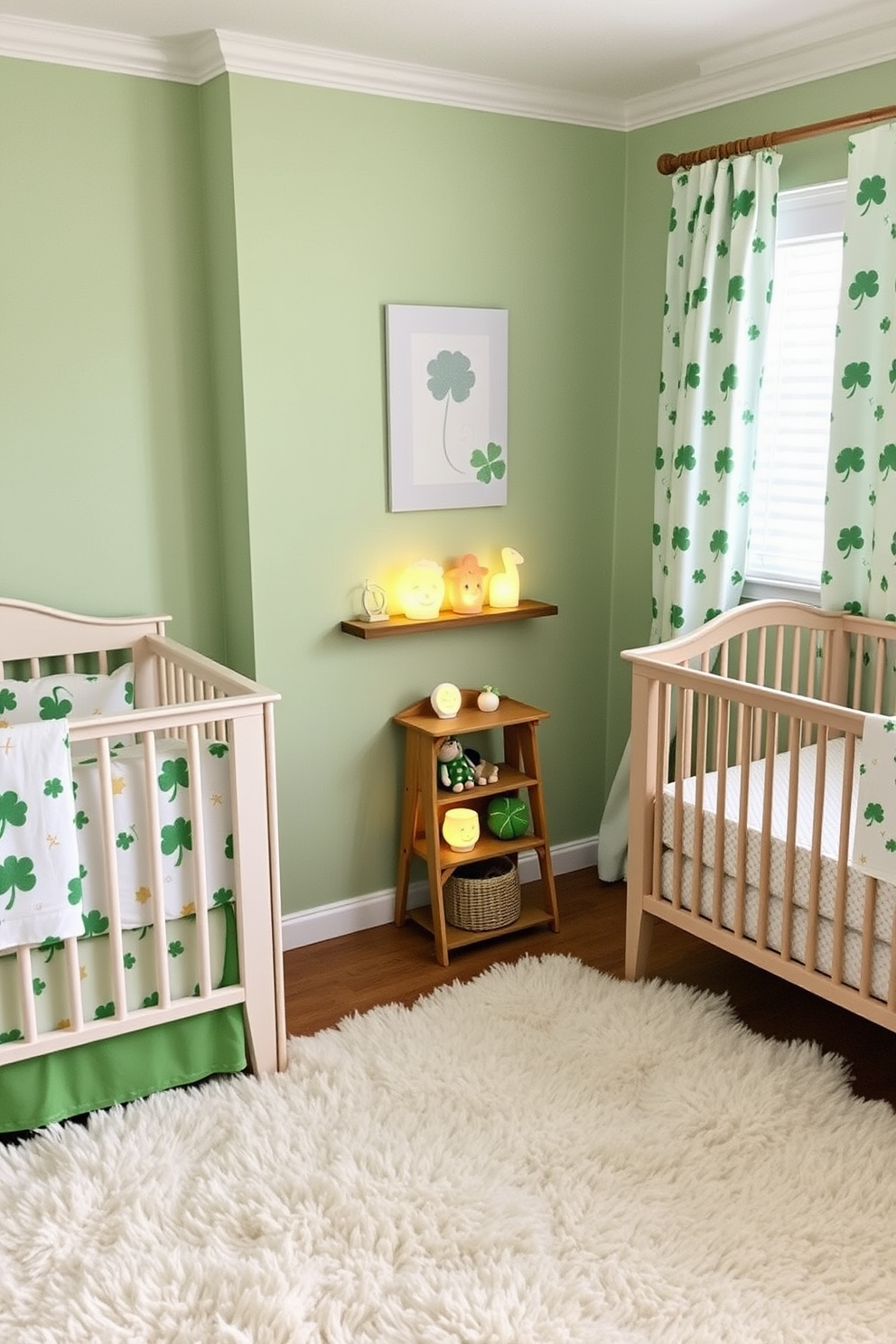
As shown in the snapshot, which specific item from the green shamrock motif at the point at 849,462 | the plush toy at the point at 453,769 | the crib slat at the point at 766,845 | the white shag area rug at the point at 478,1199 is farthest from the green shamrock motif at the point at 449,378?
the white shag area rug at the point at 478,1199

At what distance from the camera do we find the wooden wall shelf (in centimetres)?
295

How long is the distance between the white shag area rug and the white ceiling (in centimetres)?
213

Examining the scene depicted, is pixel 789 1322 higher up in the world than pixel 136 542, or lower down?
lower down

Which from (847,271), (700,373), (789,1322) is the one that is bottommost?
(789,1322)

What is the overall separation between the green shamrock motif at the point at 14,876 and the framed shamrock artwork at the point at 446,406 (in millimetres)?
1383

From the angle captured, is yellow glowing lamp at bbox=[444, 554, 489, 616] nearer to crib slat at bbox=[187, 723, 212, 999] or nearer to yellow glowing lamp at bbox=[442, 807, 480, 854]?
yellow glowing lamp at bbox=[442, 807, 480, 854]

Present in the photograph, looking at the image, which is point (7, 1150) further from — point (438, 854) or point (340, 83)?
point (340, 83)

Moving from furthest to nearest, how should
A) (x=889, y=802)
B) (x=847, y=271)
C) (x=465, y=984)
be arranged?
(x=465, y=984), (x=847, y=271), (x=889, y=802)

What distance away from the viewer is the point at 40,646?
2676 mm

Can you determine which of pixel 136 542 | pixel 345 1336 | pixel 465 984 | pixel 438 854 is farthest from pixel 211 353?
pixel 345 1336

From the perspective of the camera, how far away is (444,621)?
10.0ft

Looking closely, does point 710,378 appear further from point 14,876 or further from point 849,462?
point 14,876

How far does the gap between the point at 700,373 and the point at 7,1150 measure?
231cm

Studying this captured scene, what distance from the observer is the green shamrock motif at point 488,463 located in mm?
3148
